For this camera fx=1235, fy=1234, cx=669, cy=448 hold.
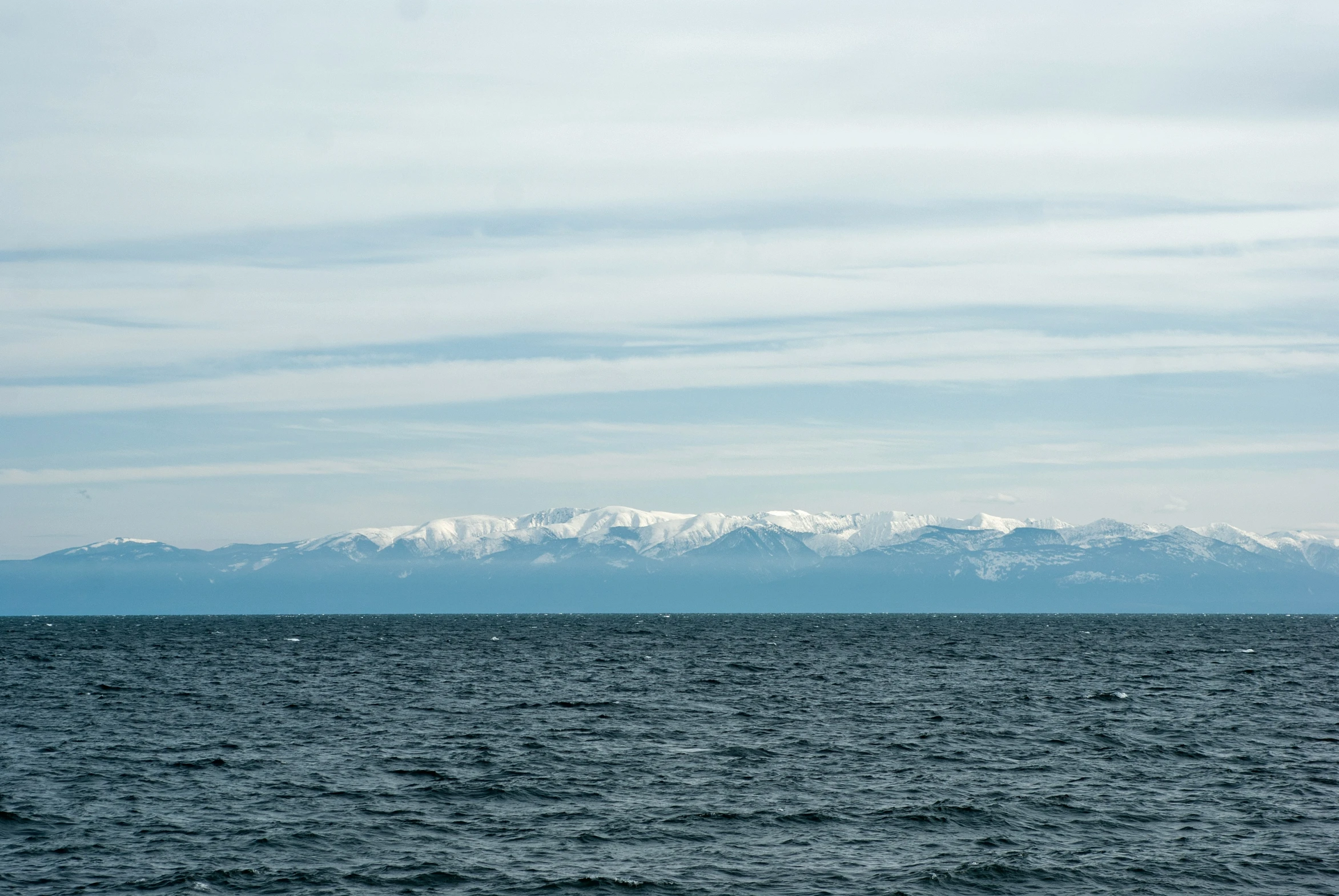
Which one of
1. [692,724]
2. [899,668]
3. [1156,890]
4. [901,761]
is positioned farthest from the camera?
[899,668]

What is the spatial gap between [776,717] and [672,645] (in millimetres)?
95073

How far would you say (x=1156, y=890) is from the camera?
105 ft

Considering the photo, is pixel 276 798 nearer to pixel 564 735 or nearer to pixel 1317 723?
pixel 564 735

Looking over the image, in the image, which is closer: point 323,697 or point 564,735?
point 564,735

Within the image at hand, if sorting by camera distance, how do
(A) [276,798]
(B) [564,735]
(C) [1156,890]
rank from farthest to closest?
(B) [564,735]
(A) [276,798]
(C) [1156,890]

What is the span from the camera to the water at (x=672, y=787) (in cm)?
3325

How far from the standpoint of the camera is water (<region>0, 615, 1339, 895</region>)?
33250 millimetres

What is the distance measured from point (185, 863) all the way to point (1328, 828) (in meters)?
33.7

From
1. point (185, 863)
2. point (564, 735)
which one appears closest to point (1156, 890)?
point (185, 863)

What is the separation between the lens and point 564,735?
5800 centimetres

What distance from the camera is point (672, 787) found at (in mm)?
44375

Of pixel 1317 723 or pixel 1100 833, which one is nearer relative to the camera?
pixel 1100 833

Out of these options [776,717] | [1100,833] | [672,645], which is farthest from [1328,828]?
[672,645]

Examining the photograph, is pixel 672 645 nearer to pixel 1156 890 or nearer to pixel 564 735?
pixel 564 735
